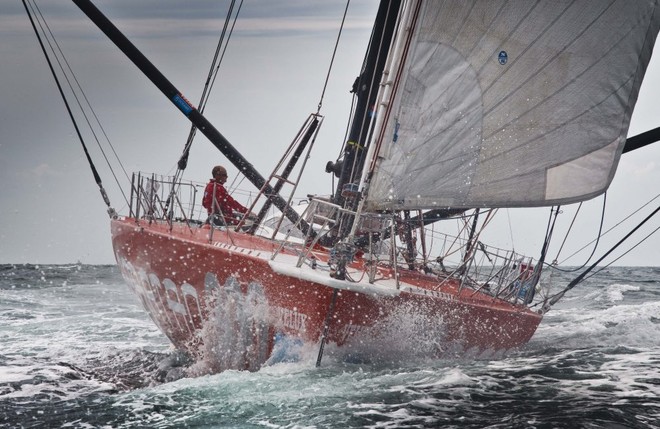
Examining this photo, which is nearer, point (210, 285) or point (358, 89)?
point (210, 285)

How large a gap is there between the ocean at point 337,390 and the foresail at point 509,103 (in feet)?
5.98

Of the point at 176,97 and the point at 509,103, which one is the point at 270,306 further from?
the point at 176,97

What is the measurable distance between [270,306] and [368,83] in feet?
11.8

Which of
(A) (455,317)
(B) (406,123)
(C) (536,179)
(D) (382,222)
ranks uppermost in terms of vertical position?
(B) (406,123)

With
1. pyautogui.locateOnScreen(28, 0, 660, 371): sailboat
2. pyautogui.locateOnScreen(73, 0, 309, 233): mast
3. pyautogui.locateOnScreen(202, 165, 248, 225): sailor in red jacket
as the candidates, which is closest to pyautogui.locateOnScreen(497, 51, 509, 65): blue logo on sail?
pyautogui.locateOnScreen(28, 0, 660, 371): sailboat

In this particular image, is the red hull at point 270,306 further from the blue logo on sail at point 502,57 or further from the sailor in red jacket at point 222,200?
the blue logo on sail at point 502,57

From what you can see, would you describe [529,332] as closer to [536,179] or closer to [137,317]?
[536,179]

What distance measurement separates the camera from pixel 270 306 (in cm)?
587

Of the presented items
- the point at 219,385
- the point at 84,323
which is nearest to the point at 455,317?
the point at 219,385

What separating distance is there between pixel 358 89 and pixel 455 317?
11.0ft

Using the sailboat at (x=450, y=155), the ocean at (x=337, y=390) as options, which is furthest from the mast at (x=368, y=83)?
the ocean at (x=337, y=390)

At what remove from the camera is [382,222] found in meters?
7.08

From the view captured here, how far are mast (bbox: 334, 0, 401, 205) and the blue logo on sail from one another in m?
1.64

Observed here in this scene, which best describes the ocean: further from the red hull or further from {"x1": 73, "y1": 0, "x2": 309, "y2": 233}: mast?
{"x1": 73, "y1": 0, "x2": 309, "y2": 233}: mast
